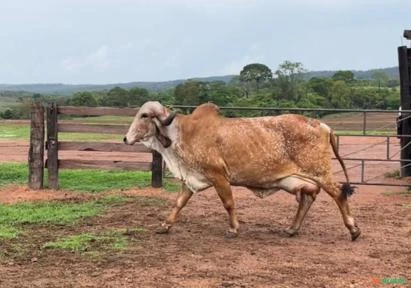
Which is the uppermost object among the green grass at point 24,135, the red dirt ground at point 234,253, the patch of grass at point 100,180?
the green grass at point 24,135

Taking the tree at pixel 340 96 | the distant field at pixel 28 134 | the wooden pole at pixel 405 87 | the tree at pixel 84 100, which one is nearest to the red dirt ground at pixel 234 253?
the wooden pole at pixel 405 87

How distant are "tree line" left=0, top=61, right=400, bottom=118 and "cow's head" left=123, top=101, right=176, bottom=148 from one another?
884 inches

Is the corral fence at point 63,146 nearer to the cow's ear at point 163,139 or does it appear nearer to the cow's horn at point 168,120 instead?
the cow's ear at point 163,139

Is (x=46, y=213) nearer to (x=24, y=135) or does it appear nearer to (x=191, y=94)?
(x=24, y=135)

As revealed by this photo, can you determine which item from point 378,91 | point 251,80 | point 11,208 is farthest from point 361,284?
point 251,80

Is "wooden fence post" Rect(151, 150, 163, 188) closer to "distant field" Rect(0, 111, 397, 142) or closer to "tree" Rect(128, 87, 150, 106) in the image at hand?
"distant field" Rect(0, 111, 397, 142)

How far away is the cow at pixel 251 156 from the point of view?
778 cm

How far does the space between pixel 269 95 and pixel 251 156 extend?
30.9m

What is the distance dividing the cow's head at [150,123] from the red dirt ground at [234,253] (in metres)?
1.17

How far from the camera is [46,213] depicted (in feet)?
29.9

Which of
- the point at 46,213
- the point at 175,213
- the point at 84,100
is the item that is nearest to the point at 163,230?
the point at 175,213

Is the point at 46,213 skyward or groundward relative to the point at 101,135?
groundward

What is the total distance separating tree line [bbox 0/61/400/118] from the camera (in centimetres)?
3412

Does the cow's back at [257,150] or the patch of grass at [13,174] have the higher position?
the cow's back at [257,150]
